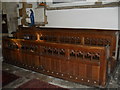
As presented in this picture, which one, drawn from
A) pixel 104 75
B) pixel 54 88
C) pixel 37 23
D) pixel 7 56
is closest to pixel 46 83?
pixel 54 88

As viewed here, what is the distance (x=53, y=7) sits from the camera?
154 inches

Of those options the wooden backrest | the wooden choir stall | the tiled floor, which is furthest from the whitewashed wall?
the tiled floor

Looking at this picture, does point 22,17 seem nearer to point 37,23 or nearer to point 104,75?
point 37,23

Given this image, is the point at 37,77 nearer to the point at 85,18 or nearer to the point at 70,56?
the point at 70,56

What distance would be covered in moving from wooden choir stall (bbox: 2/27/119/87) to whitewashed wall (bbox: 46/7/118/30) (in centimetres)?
64

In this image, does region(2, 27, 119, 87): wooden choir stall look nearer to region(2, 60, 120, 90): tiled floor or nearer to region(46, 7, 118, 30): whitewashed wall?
region(2, 60, 120, 90): tiled floor

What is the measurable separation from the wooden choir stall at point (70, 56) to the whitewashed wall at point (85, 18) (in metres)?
0.64

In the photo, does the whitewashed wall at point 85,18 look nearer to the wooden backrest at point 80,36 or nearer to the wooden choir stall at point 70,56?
the wooden backrest at point 80,36

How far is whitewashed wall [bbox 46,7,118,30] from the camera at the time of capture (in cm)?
308

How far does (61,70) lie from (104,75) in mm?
709

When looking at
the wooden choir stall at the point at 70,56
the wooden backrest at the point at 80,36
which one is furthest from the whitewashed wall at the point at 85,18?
the wooden choir stall at the point at 70,56

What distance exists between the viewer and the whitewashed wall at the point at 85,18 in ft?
10.1

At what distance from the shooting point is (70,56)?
2117 millimetres

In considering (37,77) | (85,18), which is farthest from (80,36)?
(37,77)
